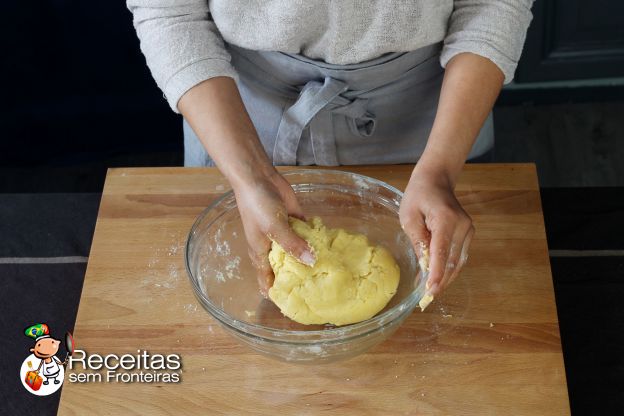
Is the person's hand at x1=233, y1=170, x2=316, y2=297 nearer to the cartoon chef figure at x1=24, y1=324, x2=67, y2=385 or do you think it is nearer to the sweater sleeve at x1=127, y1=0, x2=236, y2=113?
the sweater sleeve at x1=127, y1=0, x2=236, y2=113

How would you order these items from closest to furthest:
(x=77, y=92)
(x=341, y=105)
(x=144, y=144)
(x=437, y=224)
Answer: (x=437, y=224) → (x=341, y=105) → (x=77, y=92) → (x=144, y=144)

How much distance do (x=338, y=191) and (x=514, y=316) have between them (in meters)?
0.33

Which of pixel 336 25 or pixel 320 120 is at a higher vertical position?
pixel 336 25

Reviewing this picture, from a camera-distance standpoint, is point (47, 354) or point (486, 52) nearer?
point (486, 52)

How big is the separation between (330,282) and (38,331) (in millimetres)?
728

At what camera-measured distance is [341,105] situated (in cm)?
118

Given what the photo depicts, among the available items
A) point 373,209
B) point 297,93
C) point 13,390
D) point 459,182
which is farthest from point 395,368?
point 13,390

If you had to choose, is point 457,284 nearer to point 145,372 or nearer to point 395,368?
point 395,368

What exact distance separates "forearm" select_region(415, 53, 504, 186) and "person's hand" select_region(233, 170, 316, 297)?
20 centimetres

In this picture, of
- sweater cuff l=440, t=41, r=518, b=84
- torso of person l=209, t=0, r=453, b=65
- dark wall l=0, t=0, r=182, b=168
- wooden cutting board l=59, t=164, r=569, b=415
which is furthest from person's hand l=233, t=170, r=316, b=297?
dark wall l=0, t=0, r=182, b=168

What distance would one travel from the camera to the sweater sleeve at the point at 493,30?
1.06 meters

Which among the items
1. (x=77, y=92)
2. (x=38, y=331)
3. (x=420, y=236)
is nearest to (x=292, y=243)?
(x=420, y=236)

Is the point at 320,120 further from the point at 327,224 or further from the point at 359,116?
the point at 327,224

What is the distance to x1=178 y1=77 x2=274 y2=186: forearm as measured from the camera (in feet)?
3.34
